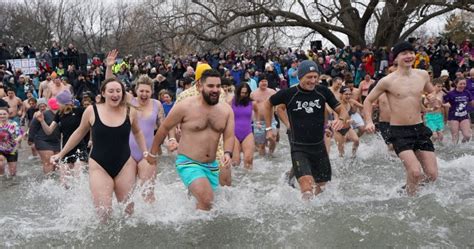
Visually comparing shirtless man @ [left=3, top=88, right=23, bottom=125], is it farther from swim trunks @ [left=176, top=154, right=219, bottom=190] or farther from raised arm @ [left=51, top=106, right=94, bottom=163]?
swim trunks @ [left=176, top=154, right=219, bottom=190]

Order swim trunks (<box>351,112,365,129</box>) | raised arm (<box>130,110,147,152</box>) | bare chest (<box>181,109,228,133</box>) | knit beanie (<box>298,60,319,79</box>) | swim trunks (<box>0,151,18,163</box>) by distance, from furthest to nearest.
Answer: swim trunks (<box>351,112,365,129</box>), swim trunks (<box>0,151,18,163</box>), knit beanie (<box>298,60,319,79</box>), raised arm (<box>130,110,147,152</box>), bare chest (<box>181,109,228,133</box>)

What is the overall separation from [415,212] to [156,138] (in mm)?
2819

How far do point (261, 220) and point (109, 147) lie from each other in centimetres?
175

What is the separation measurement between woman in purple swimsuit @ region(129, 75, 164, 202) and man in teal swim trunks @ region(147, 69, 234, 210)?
Answer: 1.56 feet

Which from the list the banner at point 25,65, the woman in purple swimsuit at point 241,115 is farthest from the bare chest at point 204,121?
the banner at point 25,65

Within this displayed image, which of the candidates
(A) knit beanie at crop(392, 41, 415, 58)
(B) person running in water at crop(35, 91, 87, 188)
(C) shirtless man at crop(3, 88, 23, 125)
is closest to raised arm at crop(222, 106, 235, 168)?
(A) knit beanie at crop(392, 41, 415, 58)

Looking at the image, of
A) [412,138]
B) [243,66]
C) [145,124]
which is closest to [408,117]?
[412,138]

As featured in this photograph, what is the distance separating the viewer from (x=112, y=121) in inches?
208

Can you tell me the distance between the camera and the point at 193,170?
5.24m

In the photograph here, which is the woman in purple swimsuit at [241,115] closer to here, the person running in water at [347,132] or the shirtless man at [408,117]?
the person running in water at [347,132]

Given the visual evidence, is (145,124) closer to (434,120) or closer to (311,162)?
(311,162)

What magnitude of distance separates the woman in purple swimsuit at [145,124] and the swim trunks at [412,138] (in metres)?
2.80

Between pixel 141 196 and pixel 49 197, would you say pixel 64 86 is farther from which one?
pixel 141 196

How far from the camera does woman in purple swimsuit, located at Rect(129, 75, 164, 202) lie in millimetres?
5791
